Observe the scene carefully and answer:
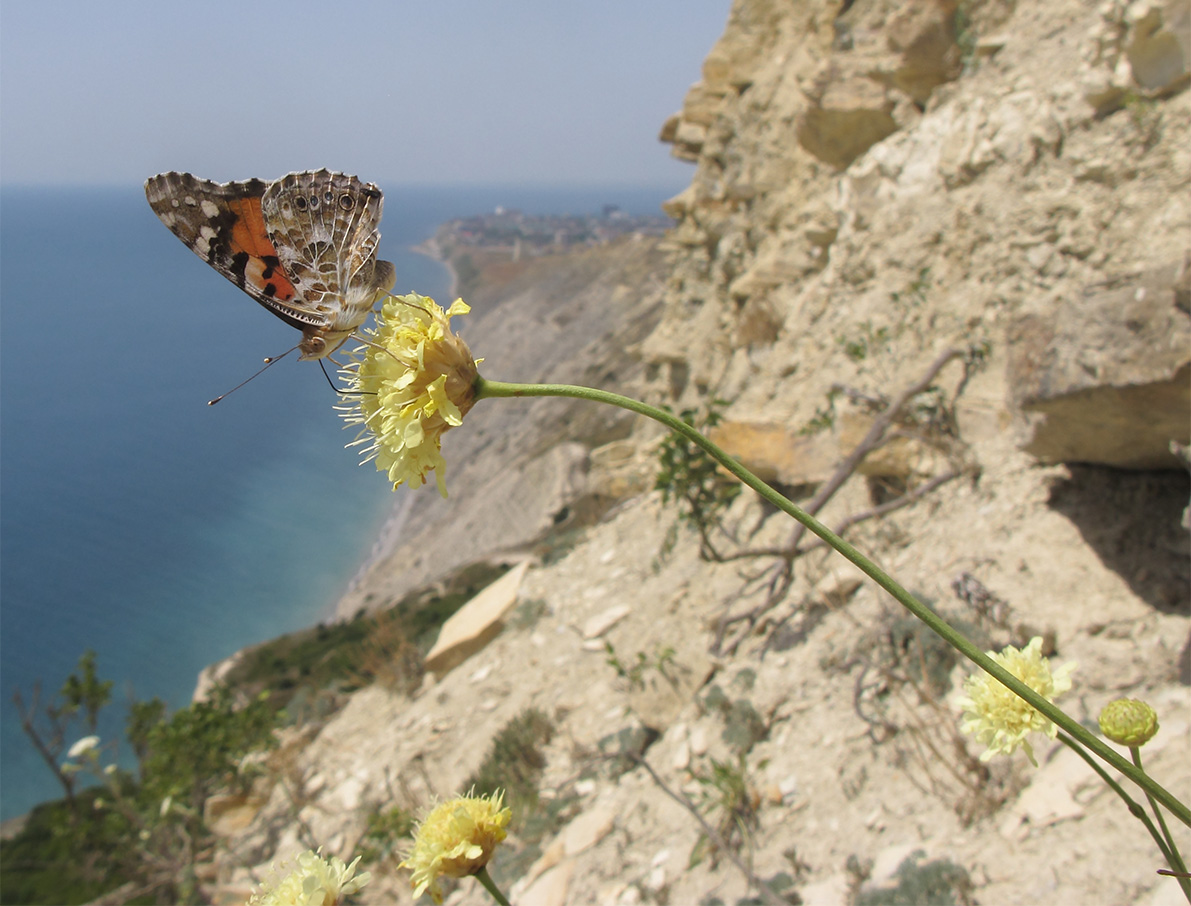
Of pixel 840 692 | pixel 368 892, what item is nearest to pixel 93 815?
pixel 368 892

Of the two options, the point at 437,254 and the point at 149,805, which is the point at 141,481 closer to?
the point at 149,805

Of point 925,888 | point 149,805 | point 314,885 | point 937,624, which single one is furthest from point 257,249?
point 149,805

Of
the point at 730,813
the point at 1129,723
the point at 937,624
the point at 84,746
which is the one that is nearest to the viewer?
the point at 937,624

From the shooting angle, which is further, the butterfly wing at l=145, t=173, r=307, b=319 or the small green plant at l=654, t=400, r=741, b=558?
the small green plant at l=654, t=400, r=741, b=558

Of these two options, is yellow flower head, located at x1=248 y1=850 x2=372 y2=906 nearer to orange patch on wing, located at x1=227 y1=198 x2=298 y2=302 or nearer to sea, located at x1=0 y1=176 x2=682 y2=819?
orange patch on wing, located at x1=227 y1=198 x2=298 y2=302

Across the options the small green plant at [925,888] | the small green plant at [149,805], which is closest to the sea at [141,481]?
the small green plant at [149,805]

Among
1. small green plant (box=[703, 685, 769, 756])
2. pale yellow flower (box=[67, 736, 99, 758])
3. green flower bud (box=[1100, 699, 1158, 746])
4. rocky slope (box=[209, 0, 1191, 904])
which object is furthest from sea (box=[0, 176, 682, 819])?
green flower bud (box=[1100, 699, 1158, 746])
